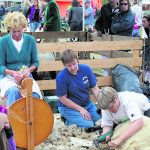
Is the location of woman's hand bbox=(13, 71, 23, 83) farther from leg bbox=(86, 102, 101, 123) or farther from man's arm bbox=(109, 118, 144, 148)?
man's arm bbox=(109, 118, 144, 148)

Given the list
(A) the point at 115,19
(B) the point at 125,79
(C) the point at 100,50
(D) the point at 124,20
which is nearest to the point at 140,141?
(B) the point at 125,79

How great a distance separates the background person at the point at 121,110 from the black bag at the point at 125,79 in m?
1.69

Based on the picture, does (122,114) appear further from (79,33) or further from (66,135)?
(79,33)

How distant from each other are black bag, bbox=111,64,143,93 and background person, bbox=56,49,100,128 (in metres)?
0.96

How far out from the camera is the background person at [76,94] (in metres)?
4.66

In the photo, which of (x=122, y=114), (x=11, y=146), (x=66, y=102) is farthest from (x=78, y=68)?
(x=11, y=146)

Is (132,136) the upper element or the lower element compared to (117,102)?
lower

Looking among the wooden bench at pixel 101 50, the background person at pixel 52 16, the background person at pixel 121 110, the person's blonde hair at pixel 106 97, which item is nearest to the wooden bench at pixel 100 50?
the wooden bench at pixel 101 50

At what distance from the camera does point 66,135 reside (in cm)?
442

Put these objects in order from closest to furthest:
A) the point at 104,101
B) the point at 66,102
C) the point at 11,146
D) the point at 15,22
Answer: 1. the point at 11,146
2. the point at 104,101
3. the point at 15,22
4. the point at 66,102

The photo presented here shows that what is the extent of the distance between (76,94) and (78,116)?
0.26 metres

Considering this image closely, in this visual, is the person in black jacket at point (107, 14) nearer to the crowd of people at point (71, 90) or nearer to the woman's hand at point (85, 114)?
the crowd of people at point (71, 90)

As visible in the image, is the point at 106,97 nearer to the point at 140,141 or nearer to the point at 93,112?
the point at 140,141

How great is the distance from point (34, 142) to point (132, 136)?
97 cm
